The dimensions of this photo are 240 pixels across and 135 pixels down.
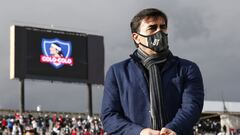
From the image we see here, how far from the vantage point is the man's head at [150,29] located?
3.25m

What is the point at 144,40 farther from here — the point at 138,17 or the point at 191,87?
the point at 191,87

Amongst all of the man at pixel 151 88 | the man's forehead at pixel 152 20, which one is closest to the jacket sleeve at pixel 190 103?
the man at pixel 151 88

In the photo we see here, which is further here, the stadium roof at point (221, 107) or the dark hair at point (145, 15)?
the stadium roof at point (221, 107)

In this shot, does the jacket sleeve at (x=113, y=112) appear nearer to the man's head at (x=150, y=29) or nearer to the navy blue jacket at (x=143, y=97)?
the navy blue jacket at (x=143, y=97)

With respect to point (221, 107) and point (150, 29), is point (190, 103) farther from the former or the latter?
point (221, 107)

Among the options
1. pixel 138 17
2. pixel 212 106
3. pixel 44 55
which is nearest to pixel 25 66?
pixel 44 55

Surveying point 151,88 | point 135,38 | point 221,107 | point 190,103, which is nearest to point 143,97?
point 151,88

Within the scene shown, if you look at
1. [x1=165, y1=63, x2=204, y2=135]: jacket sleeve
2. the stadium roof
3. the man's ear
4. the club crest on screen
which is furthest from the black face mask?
the stadium roof

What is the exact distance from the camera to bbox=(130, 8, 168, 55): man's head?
128 inches

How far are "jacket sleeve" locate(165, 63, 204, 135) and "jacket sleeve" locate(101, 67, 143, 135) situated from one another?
0.20 metres

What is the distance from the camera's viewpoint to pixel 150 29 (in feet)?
10.9

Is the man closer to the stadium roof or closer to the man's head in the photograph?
the man's head

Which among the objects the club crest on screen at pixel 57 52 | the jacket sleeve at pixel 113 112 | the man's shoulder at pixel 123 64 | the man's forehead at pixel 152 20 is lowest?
the club crest on screen at pixel 57 52

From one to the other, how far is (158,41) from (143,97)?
31 cm
